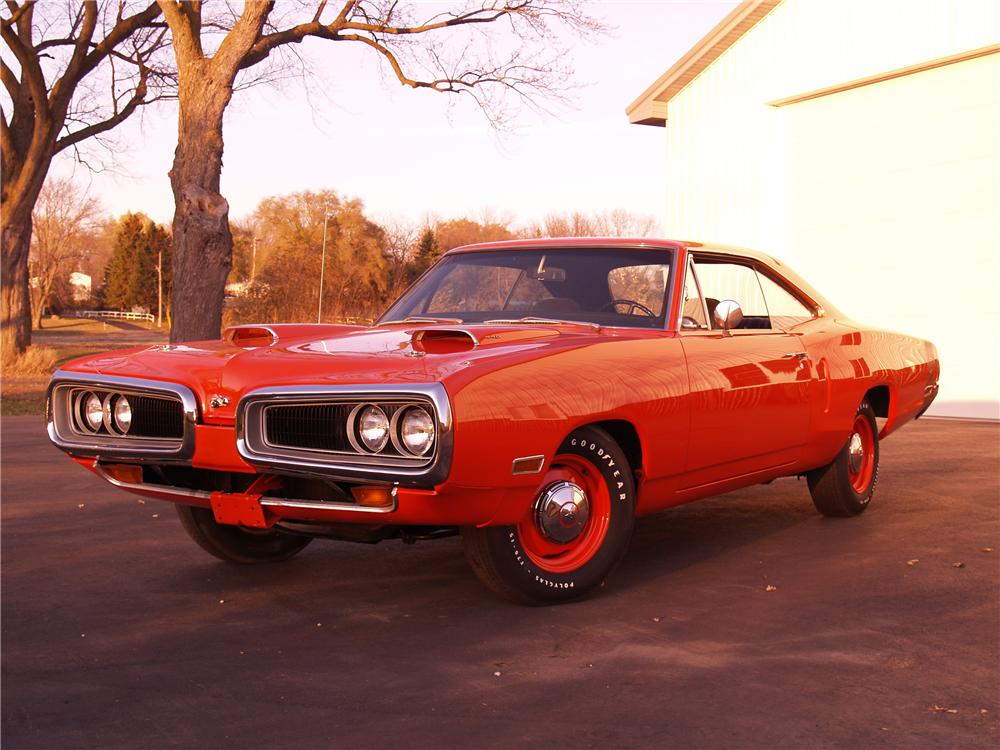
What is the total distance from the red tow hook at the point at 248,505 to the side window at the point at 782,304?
314cm

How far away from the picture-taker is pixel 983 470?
841cm

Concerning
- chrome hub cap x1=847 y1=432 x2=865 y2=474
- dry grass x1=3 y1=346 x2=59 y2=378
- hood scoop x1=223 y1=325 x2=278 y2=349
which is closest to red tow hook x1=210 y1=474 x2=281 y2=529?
hood scoop x1=223 y1=325 x2=278 y2=349

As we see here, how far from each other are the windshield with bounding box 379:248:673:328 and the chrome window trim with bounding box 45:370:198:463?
154 cm

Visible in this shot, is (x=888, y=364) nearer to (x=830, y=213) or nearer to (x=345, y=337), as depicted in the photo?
(x=345, y=337)

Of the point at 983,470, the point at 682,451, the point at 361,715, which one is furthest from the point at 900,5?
the point at 361,715

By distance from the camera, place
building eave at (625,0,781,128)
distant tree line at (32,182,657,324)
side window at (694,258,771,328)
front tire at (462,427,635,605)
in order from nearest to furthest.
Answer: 1. front tire at (462,427,635,605)
2. side window at (694,258,771,328)
3. building eave at (625,0,781,128)
4. distant tree line at (32,182,657,324)

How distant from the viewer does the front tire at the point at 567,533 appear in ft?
14.0

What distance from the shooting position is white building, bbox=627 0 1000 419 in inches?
488

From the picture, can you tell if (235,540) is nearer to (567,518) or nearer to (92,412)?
(92,412)

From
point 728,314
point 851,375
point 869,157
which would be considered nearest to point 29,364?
point 869,157

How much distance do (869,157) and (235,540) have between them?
1056 cm

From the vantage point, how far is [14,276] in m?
21.7

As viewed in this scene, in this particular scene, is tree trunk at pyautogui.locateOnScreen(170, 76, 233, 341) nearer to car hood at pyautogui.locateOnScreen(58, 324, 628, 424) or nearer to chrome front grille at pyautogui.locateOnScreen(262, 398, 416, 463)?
car hood at pyautogui.locateOnScreen(58, 324, 628, 424)

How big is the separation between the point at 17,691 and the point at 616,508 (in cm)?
223
